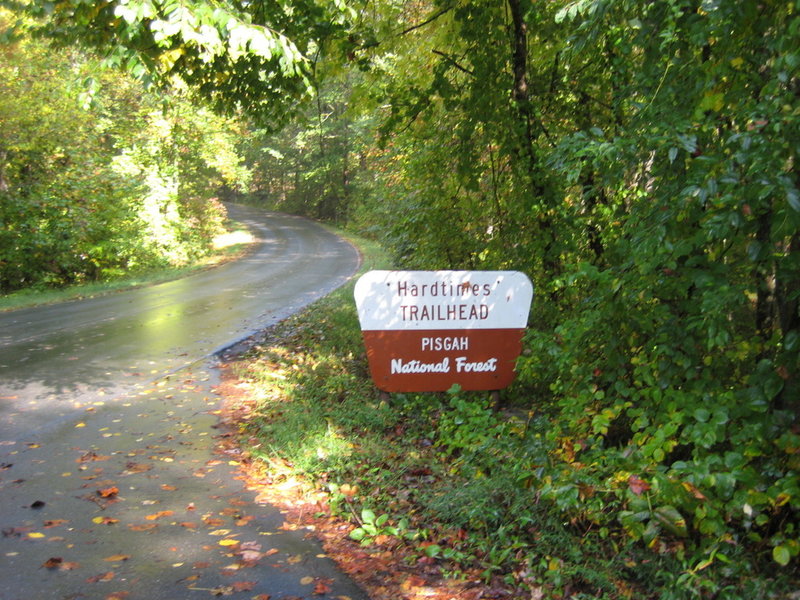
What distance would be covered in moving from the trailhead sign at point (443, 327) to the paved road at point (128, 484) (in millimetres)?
1837

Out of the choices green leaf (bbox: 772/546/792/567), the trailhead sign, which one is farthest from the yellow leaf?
green leaf (bbox: 772/546/792/567)

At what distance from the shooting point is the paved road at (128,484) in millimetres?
3615

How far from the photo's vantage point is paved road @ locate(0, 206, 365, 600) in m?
3.62

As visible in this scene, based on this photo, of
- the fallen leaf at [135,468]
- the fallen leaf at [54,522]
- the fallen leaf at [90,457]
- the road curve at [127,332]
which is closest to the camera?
the fallen leaf at [54,522]

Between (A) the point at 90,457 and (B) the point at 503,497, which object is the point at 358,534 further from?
(A) the point at 90,457

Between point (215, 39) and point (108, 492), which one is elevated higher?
point (215, 39)

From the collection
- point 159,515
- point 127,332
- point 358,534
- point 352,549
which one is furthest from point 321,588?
point 127,332

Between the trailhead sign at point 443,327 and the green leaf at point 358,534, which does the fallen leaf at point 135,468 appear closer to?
the green leaf at point 358,534

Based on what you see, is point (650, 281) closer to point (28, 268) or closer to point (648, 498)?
point (648, 498)

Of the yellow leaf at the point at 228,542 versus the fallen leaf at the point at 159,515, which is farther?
the fallen leaf at the point at 159,515

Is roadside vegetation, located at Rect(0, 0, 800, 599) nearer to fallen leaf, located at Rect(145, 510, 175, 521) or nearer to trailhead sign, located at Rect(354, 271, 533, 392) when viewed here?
trailhead sign, located at Rect(354, 271, 533, 392)

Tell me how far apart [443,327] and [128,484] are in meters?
3.16

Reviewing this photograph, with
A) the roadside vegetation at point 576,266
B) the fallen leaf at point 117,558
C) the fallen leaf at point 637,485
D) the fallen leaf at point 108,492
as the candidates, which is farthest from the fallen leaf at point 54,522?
the fallen leaf at point 637,485

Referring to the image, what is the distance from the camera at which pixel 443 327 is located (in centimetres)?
640
